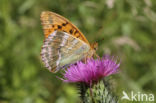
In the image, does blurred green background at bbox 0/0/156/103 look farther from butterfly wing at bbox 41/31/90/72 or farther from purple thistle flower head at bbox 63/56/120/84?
purple thistle flower head at bbox 63/56/120/84

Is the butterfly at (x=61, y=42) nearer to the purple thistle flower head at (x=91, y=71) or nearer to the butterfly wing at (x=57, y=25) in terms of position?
the butterfly wing at (x=57, y=25)

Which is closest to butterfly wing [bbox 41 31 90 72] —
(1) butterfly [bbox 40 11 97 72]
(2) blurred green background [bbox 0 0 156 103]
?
(1) butterfly [bbox 40 11 97 72]

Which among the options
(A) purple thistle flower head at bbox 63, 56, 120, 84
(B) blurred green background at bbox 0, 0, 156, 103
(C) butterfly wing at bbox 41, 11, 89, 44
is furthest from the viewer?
(B) blurred green background at bbox 0, 0, 156, 103

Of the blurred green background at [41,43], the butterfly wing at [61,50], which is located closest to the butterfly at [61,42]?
the butterfly wing at [61,50]

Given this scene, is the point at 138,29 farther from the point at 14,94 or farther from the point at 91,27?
the point at 14,94

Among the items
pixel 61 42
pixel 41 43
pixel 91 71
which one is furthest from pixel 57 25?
pixel 41 43

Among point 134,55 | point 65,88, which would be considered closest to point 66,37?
point 65,88

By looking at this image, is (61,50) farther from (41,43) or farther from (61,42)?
(41,43)
